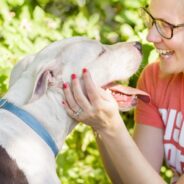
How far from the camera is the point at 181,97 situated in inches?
129

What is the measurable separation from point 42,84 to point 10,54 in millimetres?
1474

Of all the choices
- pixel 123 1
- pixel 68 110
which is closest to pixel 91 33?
pixel 123 1

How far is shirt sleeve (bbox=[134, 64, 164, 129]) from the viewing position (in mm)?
3381

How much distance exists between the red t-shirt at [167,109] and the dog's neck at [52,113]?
20.2 inches

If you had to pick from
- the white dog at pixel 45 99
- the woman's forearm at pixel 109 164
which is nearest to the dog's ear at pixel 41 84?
the white dog at pixel 45 99

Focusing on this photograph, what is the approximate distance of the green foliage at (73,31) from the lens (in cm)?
434

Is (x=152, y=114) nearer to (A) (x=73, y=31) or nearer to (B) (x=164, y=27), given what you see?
(B) (x=164, y=27)

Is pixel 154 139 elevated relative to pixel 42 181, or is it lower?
lower

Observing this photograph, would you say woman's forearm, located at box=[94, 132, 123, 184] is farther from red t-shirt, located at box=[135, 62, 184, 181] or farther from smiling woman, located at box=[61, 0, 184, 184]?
red t-shirt, located at box=[135, 62, 184, 181]

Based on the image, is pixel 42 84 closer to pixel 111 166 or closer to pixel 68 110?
pixel 68 110

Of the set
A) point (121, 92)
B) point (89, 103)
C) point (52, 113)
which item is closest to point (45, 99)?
point (52, 113)

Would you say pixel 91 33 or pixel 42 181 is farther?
pixel 91 33

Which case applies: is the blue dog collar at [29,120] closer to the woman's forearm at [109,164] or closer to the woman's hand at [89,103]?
the woman's hand at [89,103]

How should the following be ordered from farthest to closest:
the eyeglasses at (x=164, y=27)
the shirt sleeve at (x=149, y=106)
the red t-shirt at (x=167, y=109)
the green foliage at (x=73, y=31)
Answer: the green foliage at (x=73, y=31)
the shirt sleeve at (x=149, y=106)
the red t-shirt at (x=167, y=109)
the eyeglasses at (x=164, y=27)
